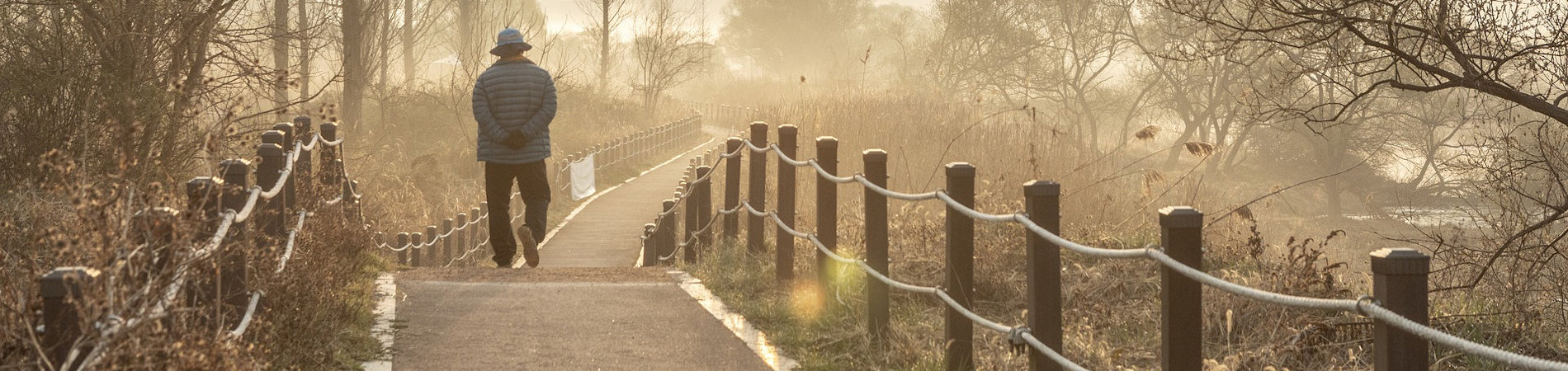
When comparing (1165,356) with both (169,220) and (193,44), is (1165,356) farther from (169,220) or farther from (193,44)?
(193,44)

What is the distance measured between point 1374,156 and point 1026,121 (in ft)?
74.7

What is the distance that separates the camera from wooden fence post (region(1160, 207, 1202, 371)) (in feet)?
12.5

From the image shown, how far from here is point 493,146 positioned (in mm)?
9906

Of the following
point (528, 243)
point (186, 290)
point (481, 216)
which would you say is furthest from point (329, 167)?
point (481, 216)

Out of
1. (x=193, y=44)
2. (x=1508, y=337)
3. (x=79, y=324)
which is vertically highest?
(x=193, y=44)

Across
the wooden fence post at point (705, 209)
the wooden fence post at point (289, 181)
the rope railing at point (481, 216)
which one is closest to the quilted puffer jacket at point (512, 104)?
the rope railing at point (481, 216)

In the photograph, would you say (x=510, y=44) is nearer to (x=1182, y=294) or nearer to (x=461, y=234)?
(x=1182, y=294)

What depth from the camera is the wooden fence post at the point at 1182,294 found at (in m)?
3.80

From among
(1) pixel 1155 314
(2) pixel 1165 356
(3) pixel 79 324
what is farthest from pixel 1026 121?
(3) pixel 79 324

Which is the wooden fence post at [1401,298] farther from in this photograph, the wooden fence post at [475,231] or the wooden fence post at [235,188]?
the wooden fence post at [475,231]

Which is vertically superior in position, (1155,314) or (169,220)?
(169,220)

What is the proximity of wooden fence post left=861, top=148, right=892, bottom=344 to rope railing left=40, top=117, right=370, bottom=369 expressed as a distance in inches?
94.9

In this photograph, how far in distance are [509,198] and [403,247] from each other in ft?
23.3

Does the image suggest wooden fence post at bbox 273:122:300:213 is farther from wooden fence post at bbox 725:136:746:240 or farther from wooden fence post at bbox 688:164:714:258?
wooden fence post at bbox 688:164:714:258
